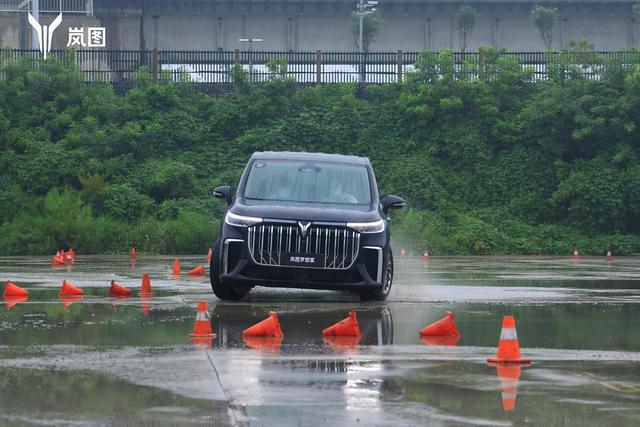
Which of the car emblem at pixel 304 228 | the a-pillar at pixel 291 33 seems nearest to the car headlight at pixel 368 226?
the car emblem at pixel 304 228

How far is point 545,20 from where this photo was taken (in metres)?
70.9

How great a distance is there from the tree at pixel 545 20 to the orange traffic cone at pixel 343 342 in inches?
2283

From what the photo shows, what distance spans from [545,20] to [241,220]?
54933mm

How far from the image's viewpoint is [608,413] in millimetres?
9273

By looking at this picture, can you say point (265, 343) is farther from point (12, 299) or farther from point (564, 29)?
point (564, 29)

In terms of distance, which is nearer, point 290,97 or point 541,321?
point 541,321

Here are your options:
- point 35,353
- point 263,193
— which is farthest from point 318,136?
point 35,353

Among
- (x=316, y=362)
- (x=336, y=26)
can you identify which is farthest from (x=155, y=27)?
(x=316, y=362)

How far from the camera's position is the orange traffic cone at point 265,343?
500 inches

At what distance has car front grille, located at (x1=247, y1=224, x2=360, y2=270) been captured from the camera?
59.3 feet

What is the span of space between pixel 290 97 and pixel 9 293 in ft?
90.6

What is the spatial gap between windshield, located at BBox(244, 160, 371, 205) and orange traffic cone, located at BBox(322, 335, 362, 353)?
18.1 ft

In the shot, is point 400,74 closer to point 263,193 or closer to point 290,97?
point 290,97

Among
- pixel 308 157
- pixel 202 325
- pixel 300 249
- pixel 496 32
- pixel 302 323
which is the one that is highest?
pixel 496 32
